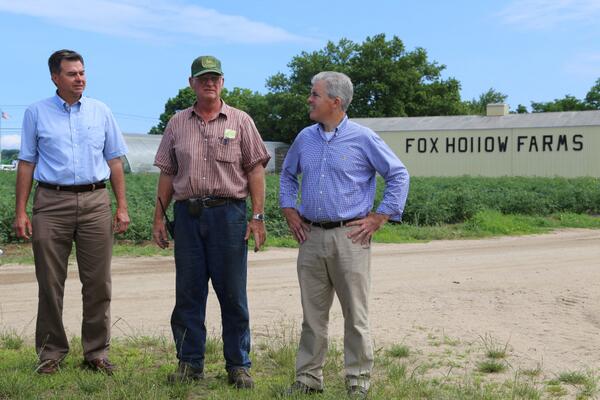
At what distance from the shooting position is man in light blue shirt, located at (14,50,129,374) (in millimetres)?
5148

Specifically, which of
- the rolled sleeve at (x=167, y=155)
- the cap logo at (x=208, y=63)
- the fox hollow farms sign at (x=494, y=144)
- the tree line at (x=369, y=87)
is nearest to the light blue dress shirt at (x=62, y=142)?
the rolled sleeve at (x=167, y=155)

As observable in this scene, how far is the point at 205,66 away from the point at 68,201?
121 centimetres

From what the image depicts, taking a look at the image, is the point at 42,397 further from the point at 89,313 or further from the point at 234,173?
the point at 234,173

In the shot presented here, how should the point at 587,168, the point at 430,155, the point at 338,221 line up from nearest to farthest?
the point at 338,221, the point at 587,168, the point at 430,155

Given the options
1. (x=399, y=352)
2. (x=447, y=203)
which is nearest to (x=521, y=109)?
(x=447, y=203)

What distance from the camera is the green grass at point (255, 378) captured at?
4801 millimetres

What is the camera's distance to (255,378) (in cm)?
536

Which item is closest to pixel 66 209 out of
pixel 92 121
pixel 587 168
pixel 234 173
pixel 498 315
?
pixel 92 121

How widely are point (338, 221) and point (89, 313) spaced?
1.77 metres

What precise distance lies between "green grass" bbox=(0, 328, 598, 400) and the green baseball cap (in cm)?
181

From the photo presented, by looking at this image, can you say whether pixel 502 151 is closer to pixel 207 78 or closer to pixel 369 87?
pixel 369 87

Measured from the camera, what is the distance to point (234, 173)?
16.2ft

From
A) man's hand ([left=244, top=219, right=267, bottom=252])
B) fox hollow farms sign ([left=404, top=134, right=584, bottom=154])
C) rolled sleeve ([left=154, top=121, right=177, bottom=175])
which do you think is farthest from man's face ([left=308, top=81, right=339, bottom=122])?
fox hollow farms sign ([left=404, top=134, right=584, bottom=154])

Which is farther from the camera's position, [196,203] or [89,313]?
[89,313]
